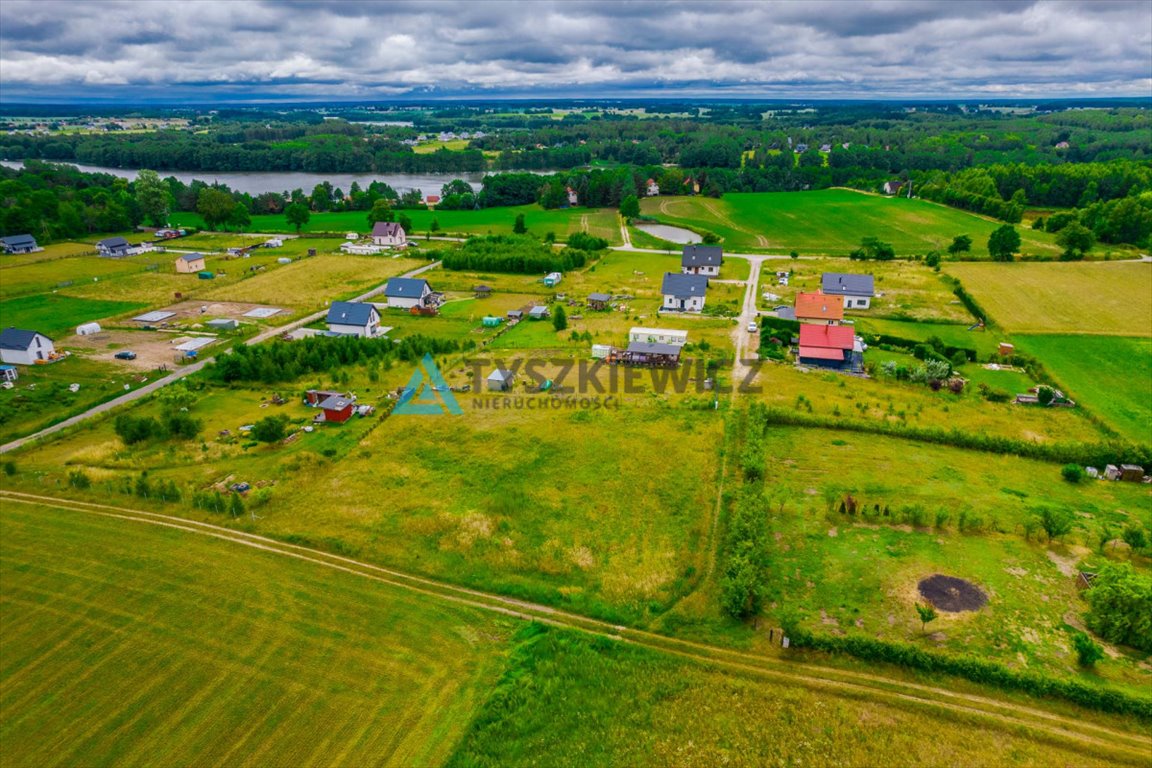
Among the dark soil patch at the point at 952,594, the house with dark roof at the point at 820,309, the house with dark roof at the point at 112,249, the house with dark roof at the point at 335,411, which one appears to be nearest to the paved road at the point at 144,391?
the house with dark roof at the point at 335,411

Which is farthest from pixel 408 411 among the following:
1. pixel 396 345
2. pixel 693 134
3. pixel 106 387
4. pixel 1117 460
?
pixel 693 134

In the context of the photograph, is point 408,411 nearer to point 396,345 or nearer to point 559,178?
point 396,345

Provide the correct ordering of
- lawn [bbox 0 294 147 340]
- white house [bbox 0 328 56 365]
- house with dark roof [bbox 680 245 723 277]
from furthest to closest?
house with dark roof [bbox 680 245 723 277]
lawn [bbox 0 294 147 340]
white house [bbox 0 328 56 365]

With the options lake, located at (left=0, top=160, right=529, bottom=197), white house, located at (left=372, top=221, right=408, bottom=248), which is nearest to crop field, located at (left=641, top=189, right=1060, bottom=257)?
white house, located at (left=372, top=221, right=408, bottom=248)

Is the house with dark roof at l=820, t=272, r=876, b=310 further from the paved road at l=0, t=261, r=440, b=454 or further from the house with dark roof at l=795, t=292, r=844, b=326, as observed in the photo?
the paved road at l=0, t=261, r=440, b=454

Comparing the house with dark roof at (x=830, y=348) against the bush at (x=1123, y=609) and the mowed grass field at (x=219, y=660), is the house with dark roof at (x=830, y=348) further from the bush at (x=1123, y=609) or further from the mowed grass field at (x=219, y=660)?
the mowed grass field at (x=219, y=660)

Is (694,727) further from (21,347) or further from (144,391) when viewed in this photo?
(21,347)
